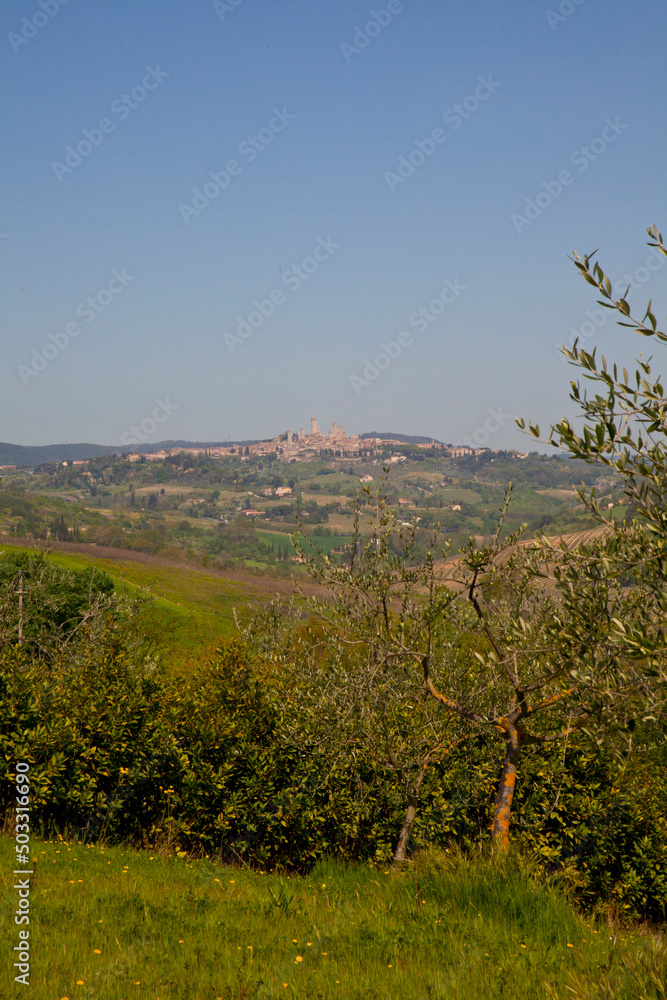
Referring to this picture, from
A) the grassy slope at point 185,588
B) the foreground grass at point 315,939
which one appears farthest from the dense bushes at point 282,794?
the grassy slope at point 185,588

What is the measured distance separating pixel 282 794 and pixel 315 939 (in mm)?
5089

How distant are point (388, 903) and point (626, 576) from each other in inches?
163

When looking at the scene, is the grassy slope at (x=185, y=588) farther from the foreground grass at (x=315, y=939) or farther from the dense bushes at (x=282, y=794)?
the foreground grass at (x=315, y=939)

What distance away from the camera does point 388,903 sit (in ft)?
23.0

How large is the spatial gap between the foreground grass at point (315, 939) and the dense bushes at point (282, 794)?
2.67 meters

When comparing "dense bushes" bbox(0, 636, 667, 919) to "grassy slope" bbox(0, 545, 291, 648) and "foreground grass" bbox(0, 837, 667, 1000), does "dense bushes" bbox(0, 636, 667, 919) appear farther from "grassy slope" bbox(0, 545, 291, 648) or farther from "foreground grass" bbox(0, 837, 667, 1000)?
"grassy slope" bbox(0, 545, 291, 648)

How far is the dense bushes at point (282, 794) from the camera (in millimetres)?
10656

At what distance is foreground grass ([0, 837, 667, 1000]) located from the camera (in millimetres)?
4973

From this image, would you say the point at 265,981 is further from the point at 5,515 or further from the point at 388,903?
the point at 5,515

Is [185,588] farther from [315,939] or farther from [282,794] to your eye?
[315,939]

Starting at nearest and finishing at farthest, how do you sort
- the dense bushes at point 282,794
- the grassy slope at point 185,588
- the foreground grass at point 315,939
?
the foreground grass at point 315,939, the dense bushes at point 282,794, the grassy slope at point 185,588

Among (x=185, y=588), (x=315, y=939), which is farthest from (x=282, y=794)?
(x=185, y=588)

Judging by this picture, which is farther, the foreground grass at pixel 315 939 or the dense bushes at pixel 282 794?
the dense bushes at pixel 282 794

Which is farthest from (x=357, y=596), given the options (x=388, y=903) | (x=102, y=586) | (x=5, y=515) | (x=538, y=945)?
(x=5, y=515)
